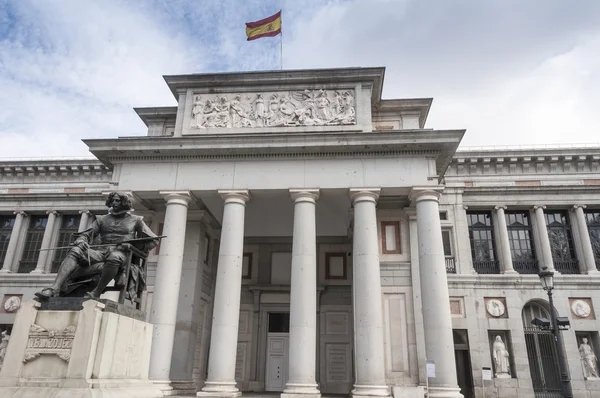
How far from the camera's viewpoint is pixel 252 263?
82.2 ft

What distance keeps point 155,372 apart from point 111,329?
33.6 feet

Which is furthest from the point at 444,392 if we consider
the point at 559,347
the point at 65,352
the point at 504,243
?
the point at 65,352

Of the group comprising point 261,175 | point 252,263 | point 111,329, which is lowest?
point 111,329

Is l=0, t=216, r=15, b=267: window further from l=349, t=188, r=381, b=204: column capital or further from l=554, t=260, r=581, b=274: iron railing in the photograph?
l=554, t=260, r=581, b=274: iron railing

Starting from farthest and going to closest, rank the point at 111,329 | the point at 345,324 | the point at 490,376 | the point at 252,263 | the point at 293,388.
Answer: the point at 252,263 → the point at 345,324 → the point at 490,376 → the point at 293,388 → the point at 111,329

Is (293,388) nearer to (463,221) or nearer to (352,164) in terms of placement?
(352,164)

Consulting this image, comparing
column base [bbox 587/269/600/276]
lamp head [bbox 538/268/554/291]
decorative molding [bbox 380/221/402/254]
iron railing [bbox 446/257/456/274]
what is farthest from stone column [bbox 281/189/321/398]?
column base [bbox 587/269/600/276]

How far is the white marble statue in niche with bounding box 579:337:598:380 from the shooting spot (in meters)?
22.1

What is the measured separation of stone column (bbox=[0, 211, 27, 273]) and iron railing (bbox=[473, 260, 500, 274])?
2776cm

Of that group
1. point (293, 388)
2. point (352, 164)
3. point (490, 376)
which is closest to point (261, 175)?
point (352, 164)

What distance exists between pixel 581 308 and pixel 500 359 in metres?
5.29

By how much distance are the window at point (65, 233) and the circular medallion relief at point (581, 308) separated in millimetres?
29087

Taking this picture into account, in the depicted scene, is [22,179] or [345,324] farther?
[22,179]

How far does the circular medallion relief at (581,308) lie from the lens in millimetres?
23172
